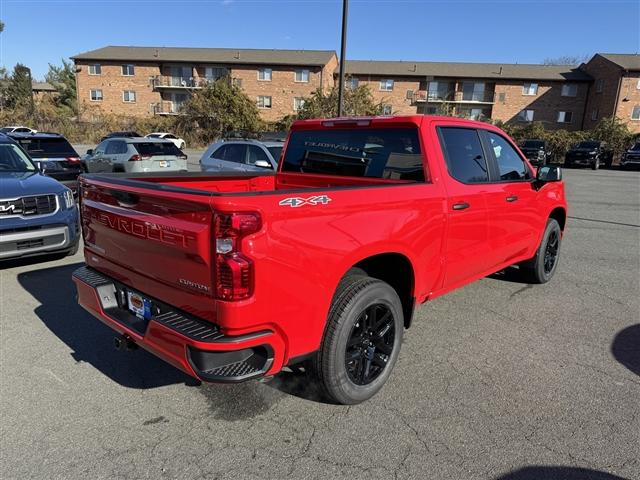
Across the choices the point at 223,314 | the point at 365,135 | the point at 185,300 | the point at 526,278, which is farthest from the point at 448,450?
the point at 526,278

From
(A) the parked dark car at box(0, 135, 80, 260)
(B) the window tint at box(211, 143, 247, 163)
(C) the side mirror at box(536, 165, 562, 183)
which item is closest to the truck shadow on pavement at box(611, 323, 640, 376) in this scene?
(C) the side mirror at box(536, 165, 562, 183)

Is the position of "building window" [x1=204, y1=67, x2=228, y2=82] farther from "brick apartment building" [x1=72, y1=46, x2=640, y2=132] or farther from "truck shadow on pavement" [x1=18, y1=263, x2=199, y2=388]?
"truck shadow on pavement" [x1=18, y1=263, x2=199, y2=388]

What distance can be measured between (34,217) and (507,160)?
18.1 ft

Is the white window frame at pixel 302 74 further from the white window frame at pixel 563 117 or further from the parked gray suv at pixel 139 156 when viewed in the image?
the parked gray suv at pixel 139 156

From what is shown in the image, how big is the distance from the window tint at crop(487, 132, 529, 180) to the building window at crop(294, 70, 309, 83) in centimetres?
4789

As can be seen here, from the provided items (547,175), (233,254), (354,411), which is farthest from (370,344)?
(547,175)

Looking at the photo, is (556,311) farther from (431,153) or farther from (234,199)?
(234,199)

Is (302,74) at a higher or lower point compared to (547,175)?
higher

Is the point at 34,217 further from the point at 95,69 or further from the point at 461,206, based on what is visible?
the point at 95,69

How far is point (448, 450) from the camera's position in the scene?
2.60m

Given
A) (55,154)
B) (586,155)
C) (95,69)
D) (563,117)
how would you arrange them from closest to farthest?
(55,154) < (586,155) < (563,117) < (95,69)

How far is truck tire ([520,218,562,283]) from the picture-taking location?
212 inches

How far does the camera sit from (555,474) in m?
2.43

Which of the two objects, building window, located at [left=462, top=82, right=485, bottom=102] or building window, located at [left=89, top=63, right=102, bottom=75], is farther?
building window, located at [left=89, top=63, right=102, bottom=75]
